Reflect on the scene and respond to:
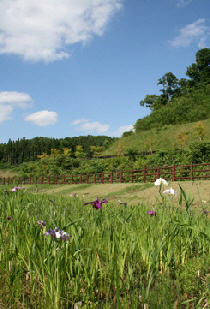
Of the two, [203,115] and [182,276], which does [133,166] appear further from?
[203,115]

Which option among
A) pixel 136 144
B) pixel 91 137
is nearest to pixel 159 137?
pixel 136 144

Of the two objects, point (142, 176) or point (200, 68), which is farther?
point (200, 68)

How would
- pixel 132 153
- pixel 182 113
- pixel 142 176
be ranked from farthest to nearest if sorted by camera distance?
pixel 182 113
pixel 132 153
pixel 142 176

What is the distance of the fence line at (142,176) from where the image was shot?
1538 centimetres

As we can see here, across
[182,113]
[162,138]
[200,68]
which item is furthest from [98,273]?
[200,68]

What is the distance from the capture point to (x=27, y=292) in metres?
1.93

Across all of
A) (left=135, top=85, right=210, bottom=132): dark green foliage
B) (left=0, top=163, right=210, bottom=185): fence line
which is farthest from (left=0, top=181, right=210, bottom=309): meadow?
(left=135, top=85, right=210, bottom=132): dark green foliage

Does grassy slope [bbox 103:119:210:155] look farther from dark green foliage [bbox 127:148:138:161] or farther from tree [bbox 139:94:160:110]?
tree [bbox 139:94:160:110]

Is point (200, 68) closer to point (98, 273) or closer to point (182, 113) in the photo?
point (182, 113)

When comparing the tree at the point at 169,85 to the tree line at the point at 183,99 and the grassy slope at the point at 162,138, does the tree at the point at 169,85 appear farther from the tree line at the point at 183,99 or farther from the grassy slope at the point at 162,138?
the grassy slope at the point at 162,138

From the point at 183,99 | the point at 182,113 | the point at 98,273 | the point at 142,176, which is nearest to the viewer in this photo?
the point at 98,273

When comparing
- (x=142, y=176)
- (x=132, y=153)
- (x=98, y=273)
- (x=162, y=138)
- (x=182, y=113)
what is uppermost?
(x=182, y=113)

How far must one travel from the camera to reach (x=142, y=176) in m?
20.8

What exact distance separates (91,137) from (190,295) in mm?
127501
